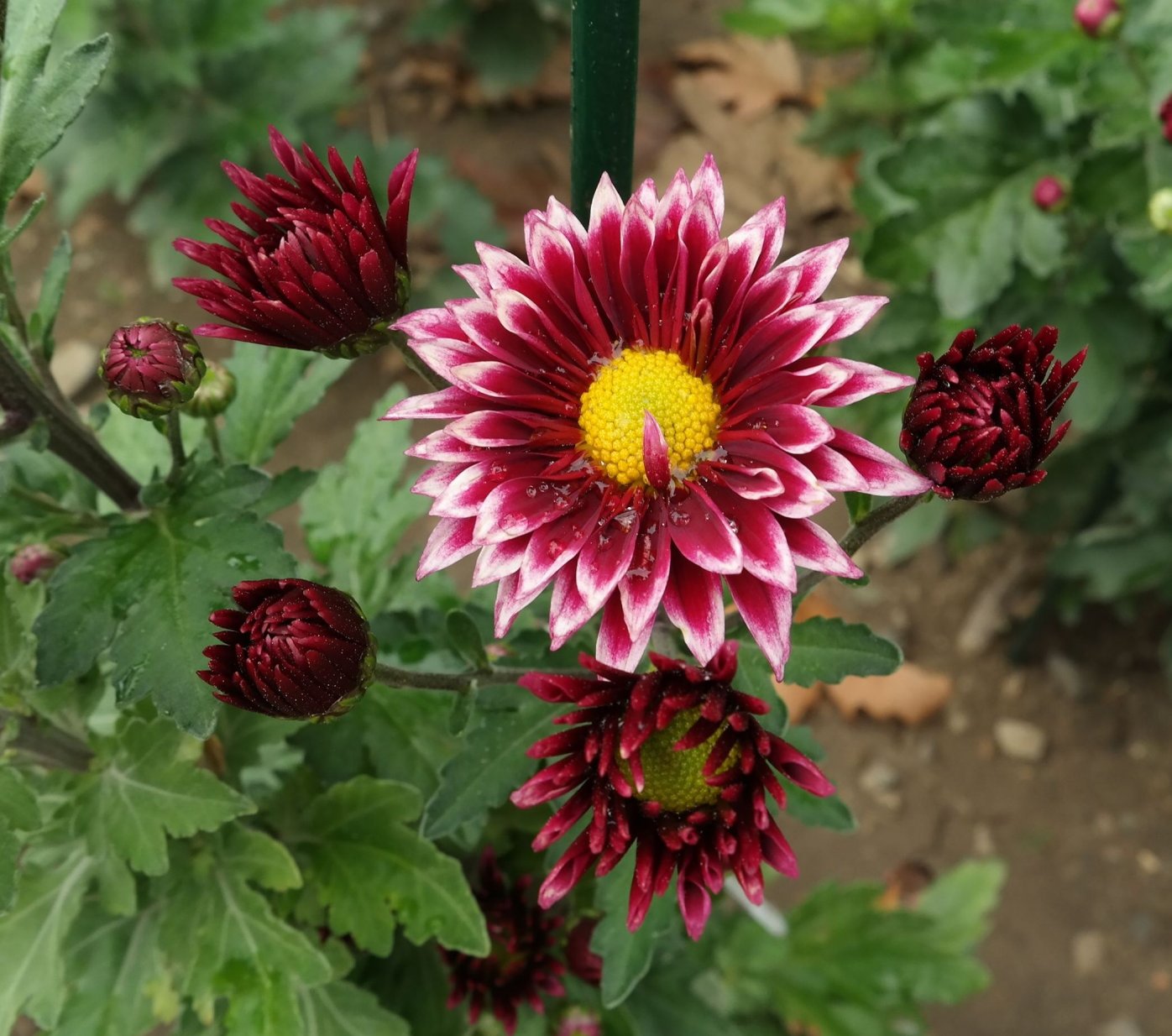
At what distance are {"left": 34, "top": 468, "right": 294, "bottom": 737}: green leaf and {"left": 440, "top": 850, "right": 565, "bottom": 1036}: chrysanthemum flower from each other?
0.51 meters

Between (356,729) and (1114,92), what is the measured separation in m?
1.49

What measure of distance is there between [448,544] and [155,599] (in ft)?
1.14

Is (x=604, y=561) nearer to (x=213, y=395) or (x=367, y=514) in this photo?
(x=213, y=395)

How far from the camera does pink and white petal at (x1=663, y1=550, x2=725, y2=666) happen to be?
2.73 feet

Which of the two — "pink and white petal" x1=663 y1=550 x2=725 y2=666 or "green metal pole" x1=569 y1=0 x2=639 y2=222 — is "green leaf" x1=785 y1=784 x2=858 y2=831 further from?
"green metal pole" x1=569 y1=0 x2=639 y2=222

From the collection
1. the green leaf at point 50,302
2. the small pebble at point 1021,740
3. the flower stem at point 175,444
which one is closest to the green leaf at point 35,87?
the green leaf at point 50,302

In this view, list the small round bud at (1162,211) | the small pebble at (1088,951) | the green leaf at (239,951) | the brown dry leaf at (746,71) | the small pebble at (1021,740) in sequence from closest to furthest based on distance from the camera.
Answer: the green leaf at (239,951)
the small round bud at (1162,211)
the small pebble at (1088,951)
the small pebble at (1021,740)
the brown dry leaf at (746,71)

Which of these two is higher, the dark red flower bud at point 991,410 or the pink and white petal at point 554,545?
the dark red flower bud at point 991,410

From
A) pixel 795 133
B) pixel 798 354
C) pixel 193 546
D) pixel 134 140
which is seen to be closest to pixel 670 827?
pixel 798 354

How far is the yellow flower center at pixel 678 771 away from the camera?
38.2 inches

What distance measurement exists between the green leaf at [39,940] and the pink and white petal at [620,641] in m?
0.75

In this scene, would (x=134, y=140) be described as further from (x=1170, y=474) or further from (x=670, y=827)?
(x=670, y=827)

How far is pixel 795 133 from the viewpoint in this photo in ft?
12.2

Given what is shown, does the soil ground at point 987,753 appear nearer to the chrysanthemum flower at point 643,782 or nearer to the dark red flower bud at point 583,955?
the dark red flower bud at point 583,955
